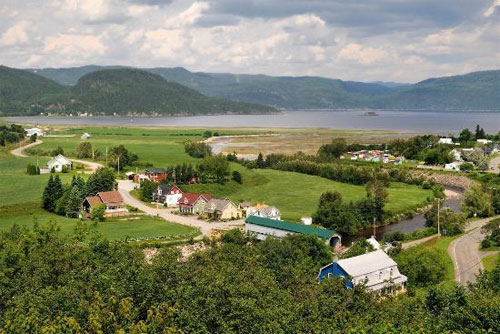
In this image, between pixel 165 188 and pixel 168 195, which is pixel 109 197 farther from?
pixel 165 188

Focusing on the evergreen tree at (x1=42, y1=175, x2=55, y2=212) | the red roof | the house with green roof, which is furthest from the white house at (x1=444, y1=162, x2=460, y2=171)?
the evergreen tree at (x1=42, y1=175, x2=55, y2=212)

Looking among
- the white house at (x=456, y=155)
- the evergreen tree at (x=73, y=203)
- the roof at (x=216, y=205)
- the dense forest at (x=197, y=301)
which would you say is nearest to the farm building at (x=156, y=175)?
the roof at (x=216, y=205)

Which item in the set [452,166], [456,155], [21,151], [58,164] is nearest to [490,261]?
[452,166]

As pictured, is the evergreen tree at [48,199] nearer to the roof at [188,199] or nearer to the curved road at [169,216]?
the curved road at [169,216]

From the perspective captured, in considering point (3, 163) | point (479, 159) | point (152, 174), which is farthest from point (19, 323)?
point (479, 159)

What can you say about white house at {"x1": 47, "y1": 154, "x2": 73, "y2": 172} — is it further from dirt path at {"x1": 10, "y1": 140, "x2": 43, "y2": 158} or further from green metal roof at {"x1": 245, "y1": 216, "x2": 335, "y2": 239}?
green metal roof at {"x1": 245, "y1": 216, "x2": 335, "y2": 239}

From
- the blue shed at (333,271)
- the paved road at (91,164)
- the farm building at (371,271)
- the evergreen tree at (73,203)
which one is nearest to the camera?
the blue shed at (333,271)

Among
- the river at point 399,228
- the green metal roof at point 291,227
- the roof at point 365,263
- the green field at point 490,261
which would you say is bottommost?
the river at point 399,228
